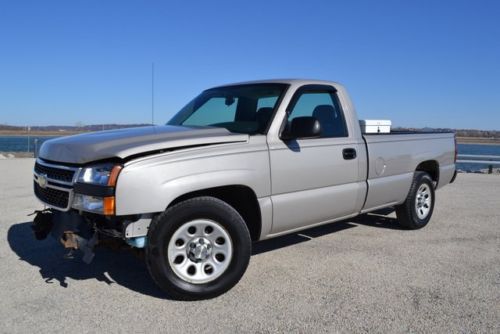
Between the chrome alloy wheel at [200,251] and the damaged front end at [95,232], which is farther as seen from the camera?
the chrome alloy wheel at [200,251]

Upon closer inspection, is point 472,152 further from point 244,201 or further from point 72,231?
point 72,231

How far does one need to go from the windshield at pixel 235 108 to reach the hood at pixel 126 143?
375mm

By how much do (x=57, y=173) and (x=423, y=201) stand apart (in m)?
4.98

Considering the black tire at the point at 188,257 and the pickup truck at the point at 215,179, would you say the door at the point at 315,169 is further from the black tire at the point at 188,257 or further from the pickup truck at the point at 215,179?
the black tire at the point at 188,257

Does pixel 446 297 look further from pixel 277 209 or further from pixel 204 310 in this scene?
pixel 204 310

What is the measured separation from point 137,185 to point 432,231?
455cm

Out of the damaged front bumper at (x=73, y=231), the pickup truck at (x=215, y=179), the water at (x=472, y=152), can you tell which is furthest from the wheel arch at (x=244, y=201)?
the water at (x=472, y=152)

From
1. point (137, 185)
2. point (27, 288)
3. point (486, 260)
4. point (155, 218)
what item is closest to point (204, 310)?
point (155, 218)

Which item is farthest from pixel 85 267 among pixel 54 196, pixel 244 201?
pixel 244 201

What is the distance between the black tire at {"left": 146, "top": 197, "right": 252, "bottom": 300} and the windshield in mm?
997

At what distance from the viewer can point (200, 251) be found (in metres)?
3.76

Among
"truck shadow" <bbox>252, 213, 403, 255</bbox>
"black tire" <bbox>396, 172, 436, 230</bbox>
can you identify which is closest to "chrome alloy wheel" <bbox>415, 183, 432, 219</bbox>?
"black tire" <bbox>396, 172, 436, 230</bbox>

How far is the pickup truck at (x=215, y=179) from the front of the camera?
11.4 ft

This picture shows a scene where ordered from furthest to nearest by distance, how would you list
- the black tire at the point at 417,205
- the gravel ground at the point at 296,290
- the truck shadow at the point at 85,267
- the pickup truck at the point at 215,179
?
the black tire at the point at 417,205 < the truck shadow at the point at 85,267 < the pickup truck at the point at 215,179 < the gravel ground at the point at 296,290
